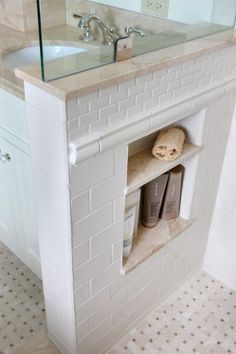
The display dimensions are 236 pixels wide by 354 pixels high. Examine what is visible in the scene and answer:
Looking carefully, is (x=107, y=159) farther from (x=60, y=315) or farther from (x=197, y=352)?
(x=197, y=352)

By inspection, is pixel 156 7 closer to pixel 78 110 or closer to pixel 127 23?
pixel 127 23

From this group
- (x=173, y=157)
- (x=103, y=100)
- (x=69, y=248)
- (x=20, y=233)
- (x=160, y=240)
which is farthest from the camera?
(x=20, y=233)

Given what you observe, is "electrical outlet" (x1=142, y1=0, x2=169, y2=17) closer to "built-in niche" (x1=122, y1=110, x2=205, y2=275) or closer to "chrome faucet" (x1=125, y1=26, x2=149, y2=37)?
"chrome faucet" (x1=125, y1=26, x2=149, y2=37)

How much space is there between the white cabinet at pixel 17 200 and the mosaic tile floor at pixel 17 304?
2.2 inches

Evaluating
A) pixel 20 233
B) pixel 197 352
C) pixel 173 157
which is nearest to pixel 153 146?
pixel 173 157

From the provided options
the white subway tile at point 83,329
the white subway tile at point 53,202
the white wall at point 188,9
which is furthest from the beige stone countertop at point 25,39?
the white subway tile at point 83,329

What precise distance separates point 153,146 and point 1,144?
519mm

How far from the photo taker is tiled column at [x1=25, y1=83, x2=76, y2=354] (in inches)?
32.4

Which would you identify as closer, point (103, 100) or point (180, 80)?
point (103, 100)

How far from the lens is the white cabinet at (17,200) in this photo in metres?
1.21

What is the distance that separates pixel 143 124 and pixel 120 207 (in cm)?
24

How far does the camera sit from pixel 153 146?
1202mm

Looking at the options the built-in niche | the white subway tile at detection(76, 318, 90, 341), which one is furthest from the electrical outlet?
the white subway tile at detection(76, 318, 90, 341)

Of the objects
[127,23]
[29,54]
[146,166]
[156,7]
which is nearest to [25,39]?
[29,54]
